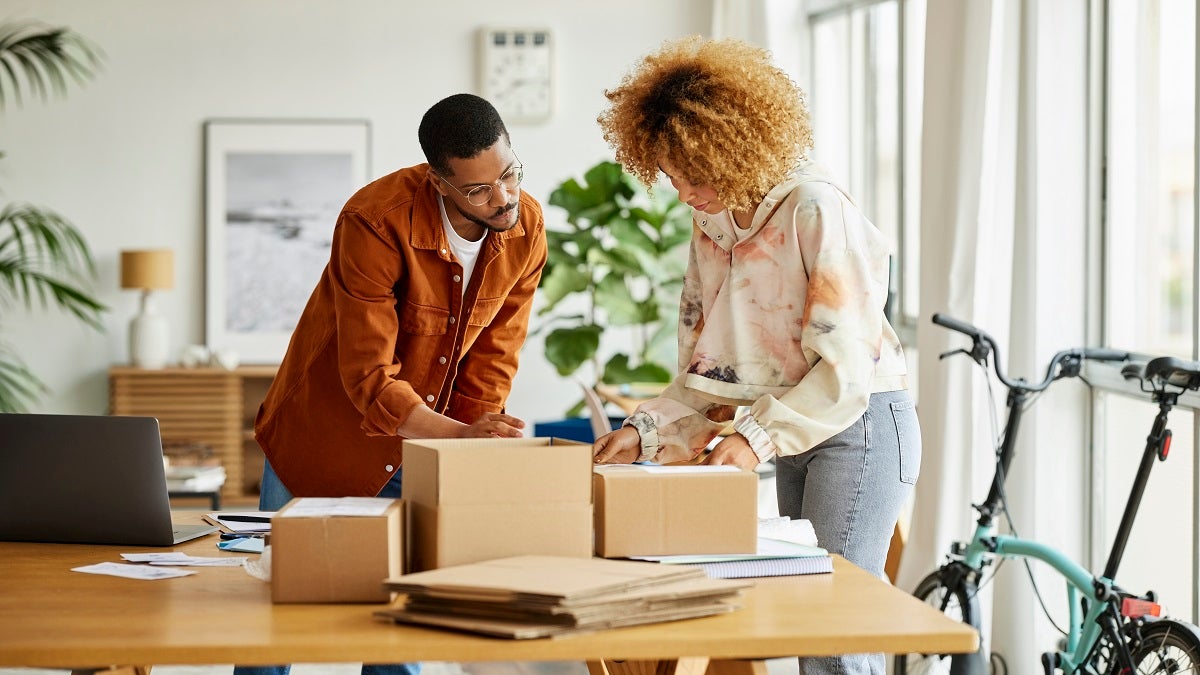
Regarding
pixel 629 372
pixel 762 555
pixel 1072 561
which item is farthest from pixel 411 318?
pixel 629 372

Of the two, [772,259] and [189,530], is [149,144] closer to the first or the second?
[189,530]

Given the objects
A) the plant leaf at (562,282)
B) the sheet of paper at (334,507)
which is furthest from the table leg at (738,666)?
the plant leaf at (562,282)

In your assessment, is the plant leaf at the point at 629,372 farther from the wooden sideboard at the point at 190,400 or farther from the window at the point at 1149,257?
the window at the point at 1149,257

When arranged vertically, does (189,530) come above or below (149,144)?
below

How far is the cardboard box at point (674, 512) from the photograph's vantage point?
1544 millimetres

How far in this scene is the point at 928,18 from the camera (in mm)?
3537

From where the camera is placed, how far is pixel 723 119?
179 centimetres

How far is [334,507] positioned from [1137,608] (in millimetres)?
1709

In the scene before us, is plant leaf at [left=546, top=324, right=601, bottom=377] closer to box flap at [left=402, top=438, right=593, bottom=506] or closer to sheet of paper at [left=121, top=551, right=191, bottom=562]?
sheet of paper at [left=121, top=551, right=191, bottom=562]

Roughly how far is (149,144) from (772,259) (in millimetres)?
5143

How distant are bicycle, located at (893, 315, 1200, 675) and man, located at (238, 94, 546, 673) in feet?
3.46

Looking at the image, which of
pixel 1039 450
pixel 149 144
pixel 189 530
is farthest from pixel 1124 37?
pixel 149 144

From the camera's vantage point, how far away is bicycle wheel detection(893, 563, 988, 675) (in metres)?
2.42

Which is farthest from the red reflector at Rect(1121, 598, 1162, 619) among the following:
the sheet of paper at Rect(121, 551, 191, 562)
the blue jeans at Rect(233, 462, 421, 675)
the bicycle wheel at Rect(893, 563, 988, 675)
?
the sheet of paper at Rect(121, 551, 191, 562)
